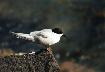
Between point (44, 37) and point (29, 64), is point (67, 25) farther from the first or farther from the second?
point (29, 64)

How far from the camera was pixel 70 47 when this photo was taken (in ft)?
158

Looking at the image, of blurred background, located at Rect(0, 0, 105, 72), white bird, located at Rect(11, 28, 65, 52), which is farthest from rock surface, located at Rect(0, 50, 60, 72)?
blurred background, located at Rect(0, 0, 105, 72)

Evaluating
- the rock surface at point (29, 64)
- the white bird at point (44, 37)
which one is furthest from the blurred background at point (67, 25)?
the rock surface at point (29, 64)

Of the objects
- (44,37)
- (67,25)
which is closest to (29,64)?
(44,37)

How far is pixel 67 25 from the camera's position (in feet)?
172

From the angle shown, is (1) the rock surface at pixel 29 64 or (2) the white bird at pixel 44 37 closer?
(1) the rock surface at pixel 29 64

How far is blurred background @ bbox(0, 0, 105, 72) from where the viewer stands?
45469mm

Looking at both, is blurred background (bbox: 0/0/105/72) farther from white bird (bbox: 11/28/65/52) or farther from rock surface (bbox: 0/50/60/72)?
rock surface (bbox: 0/50/60/72)

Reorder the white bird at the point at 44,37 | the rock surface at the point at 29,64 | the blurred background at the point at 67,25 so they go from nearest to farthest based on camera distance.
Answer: the rock surface at the point at 29,64
the white bird at the point at 44,37
the blurred background at the point at 67,25

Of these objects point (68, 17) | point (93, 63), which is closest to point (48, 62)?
point (93, 63)

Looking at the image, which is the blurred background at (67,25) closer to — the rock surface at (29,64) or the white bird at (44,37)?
the white bird at (44,37)

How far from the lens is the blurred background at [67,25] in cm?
4547

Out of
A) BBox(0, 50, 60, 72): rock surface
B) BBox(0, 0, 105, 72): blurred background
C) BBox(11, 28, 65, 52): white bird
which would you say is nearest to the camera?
BBox(0, 50, 60, 72): rock surface

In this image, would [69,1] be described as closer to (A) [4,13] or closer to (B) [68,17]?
(B) [68,17]
